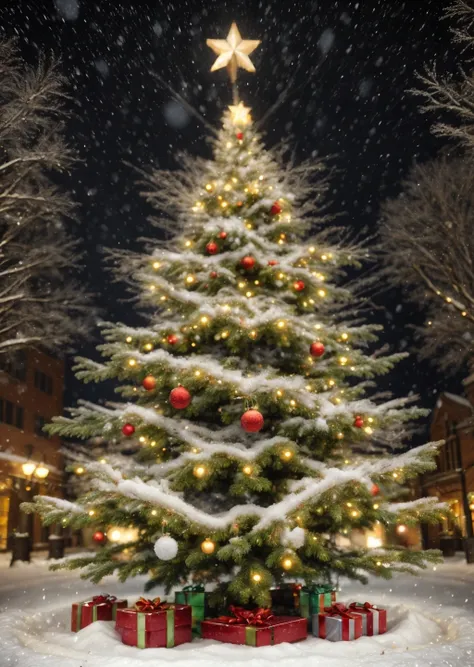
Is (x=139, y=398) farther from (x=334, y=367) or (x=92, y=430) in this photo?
(x=334, y=367)

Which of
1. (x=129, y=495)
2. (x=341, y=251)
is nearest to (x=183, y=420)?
(x=129, y=495)

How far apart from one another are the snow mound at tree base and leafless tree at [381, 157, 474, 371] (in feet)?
37.8

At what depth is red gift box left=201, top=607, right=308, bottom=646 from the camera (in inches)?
296

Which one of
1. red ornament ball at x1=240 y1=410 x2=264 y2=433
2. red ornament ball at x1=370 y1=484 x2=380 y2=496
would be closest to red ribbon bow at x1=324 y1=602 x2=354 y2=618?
red ornament ball at x1=370 y1=484 x2=380 y2=496

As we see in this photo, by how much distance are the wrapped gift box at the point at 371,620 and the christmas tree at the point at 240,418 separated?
0.51 meters

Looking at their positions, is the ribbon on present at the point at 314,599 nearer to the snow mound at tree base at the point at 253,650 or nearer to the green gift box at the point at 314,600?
the green gift box at the point at 314,600

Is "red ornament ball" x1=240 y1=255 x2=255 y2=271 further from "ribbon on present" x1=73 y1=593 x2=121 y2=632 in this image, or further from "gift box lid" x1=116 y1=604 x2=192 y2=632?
"ribbon on present" x1=73 y1=593 x2=121 y2=632

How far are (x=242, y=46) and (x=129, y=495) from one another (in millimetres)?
7896

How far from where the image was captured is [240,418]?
9.24 m

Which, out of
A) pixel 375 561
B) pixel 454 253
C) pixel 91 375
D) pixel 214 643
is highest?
pixel 454 253

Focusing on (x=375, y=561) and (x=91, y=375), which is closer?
(x=375, y=561)

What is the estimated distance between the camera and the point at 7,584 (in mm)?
17828

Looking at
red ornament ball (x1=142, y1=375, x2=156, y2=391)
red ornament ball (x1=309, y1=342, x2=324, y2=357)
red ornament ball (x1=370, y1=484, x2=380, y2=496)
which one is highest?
red ornament ball (x1=309, y1=342, x2=324, y2=357)

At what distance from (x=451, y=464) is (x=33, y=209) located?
31088 millimetres
